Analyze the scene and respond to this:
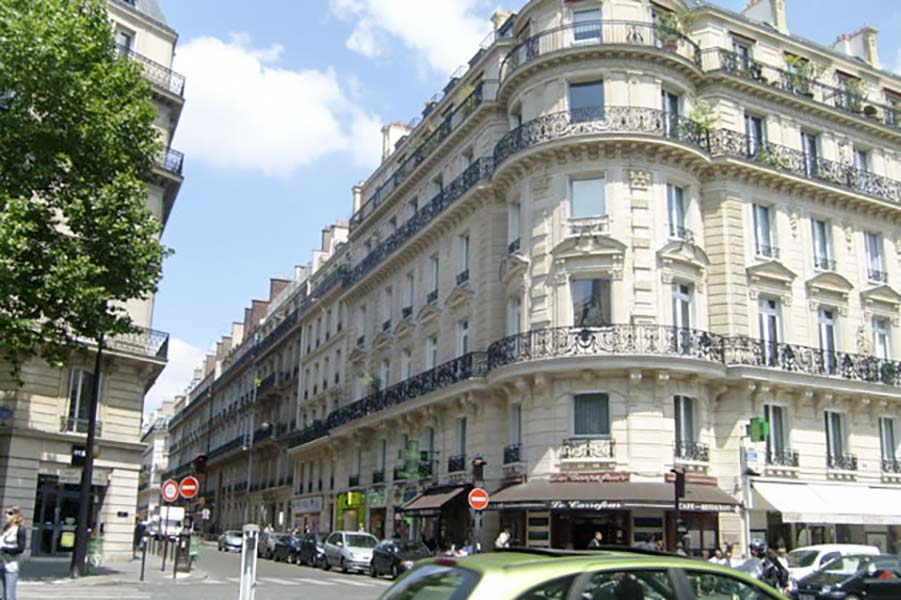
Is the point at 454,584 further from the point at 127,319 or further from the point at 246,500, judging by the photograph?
the point at 246,500

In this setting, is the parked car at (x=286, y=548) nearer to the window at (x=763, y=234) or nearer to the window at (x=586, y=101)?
the window at (x=586, y=101)

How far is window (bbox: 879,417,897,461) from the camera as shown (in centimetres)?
2703

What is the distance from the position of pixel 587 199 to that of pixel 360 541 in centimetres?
1327

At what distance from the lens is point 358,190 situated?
148 ft

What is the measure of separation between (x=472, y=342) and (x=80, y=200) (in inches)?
516

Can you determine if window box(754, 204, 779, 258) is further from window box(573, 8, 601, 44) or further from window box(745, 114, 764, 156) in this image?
window box(573, 8, 601, 44)

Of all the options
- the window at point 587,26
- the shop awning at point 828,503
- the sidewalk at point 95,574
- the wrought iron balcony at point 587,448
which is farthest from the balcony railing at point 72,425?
the shop awning at point 828,503

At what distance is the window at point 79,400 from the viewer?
25547 millimetres

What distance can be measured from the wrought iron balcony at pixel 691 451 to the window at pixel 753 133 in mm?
9081

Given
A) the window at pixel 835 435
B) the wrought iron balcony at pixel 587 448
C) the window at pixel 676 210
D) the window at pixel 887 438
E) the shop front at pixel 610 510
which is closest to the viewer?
the shop front at pixel 610 510

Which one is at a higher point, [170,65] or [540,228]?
[170,65]

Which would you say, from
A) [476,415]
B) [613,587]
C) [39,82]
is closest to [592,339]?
[476,415]

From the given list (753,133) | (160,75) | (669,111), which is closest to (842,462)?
(753,133)

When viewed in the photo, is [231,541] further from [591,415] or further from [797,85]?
[797,85]
